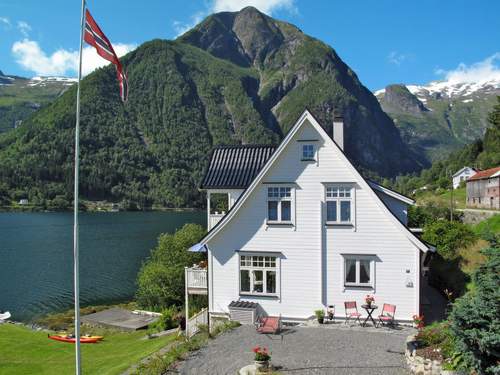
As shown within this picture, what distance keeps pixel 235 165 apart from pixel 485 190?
51.2m

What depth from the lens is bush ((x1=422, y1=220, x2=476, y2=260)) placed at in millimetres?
30094

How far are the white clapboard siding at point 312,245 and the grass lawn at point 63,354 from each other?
5.39 meters

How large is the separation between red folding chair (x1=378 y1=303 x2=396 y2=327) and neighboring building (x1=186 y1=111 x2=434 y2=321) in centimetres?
32

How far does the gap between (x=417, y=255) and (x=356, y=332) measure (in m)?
4.34

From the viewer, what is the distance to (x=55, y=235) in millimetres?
113500

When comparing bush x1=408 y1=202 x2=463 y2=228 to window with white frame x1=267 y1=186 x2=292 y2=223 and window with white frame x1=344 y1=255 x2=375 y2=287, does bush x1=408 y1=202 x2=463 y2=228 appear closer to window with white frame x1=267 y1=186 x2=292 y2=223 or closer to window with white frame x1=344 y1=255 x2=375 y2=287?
window with white frame x1=344 y1=255 x2=375 y2=287

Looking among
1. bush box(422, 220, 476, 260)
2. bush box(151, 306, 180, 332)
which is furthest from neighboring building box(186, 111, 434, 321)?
bush box(151, 306, 180, 332)

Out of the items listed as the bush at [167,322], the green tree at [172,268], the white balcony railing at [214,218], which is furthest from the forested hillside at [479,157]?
the white balcony railing at [214,218]

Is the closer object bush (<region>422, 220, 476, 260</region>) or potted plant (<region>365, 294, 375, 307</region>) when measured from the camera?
potted plant (<region>365, 294, 375, 307</region>)

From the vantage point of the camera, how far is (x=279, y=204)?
21547mm

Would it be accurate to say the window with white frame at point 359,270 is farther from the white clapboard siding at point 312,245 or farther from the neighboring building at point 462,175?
the neighboring building at point 462,175

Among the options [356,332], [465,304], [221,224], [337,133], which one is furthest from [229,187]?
[465,304]

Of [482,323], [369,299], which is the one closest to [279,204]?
[369,299]

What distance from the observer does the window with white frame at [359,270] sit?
2048 centimetres
